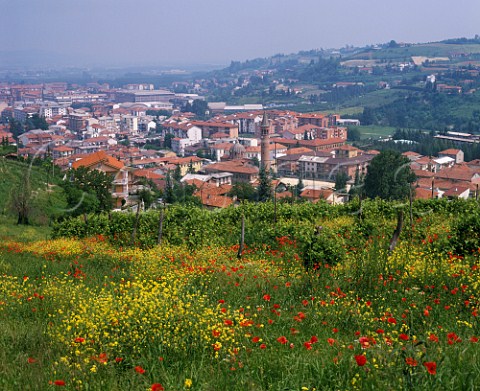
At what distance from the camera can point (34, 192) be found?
14680 millimetres

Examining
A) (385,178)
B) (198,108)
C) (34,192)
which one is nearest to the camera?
(34,192)

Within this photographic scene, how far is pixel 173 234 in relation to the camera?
697 cm

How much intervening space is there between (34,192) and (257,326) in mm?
12905

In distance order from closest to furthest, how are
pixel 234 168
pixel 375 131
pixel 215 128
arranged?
pixel 234 168
pixel 375 131
pixel 215 128

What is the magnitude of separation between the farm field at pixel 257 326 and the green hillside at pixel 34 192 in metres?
8.45

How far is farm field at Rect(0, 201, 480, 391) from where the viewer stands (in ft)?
7.35

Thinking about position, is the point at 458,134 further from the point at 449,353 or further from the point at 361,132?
the point at 449,353

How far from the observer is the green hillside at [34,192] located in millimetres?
12849

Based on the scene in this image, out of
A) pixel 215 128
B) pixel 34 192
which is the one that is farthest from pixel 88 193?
pixel 215 128

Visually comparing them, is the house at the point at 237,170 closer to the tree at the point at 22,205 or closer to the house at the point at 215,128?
the tree at the point at 22,205

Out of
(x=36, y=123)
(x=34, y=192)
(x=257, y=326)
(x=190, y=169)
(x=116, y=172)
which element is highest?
(x=257, y=326)

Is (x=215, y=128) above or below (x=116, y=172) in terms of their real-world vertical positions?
below

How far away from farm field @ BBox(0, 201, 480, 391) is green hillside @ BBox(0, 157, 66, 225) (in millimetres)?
8451

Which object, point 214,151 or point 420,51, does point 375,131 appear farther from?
point 420,51
